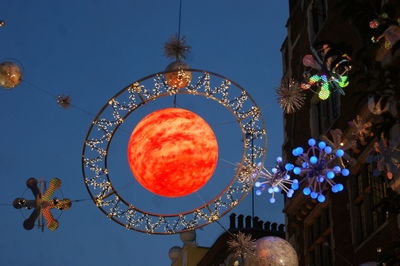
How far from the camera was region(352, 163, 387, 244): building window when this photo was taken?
17203 mm

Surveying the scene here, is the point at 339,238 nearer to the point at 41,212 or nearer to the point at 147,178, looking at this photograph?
the point at 41,212

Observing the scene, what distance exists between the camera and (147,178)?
33.1 ft

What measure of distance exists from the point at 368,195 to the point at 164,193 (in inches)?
345

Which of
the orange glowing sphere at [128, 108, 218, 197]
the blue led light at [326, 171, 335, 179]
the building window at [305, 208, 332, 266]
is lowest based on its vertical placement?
the orange glowing sphere at [128, 108, 218, 197]

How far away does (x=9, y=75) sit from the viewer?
13.5 meters

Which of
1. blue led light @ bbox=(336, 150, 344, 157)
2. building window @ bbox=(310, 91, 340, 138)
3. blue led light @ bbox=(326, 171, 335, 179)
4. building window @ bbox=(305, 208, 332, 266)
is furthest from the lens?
building window @ bbox=(310, 91, 340, 138)

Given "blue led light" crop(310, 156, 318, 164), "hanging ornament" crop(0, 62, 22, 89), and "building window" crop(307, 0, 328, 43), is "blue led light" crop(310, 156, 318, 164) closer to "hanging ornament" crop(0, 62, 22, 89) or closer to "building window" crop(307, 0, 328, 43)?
"hanging ornament" crop(0, 62, 22, 89)

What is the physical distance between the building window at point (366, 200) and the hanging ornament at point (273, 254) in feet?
8.74

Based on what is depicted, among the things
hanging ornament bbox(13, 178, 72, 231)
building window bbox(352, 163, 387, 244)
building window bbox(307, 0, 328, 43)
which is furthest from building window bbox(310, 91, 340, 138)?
hanging ornament bbox(13, 178, 72, 231)

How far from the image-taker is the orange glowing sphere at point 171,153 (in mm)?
10000

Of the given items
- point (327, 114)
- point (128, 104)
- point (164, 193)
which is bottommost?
point (164, 193)

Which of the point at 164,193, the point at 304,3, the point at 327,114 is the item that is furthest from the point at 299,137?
the point at 164,193

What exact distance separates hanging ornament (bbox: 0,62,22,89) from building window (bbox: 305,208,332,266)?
9439mm

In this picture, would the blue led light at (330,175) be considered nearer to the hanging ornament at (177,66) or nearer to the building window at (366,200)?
the hanging ornament at (177,66)
